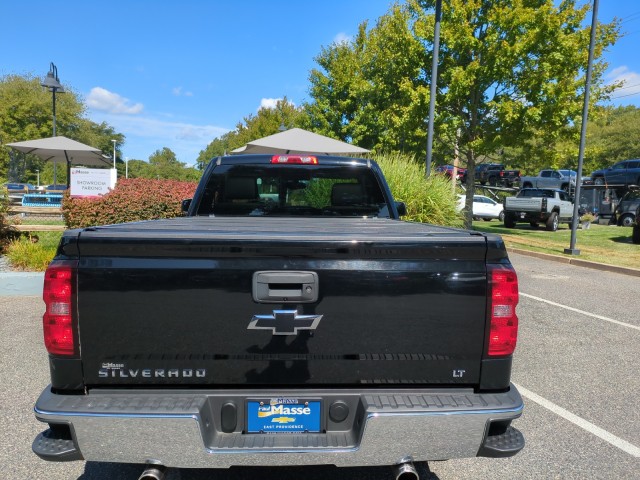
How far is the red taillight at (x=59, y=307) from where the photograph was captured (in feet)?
6.89

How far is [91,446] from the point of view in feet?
6.73

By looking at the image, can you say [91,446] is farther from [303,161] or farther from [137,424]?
[303,161]

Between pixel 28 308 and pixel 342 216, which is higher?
pixel 342 216

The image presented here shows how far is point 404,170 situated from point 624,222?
1639 cm

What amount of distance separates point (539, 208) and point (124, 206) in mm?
18825

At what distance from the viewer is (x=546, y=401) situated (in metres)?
4.22

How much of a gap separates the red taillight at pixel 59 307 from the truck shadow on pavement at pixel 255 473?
4.01ft

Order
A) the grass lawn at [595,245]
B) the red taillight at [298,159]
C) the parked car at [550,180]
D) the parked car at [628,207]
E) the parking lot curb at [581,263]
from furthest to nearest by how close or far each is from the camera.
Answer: the parked car at [550,180], the parked car at [628,207], the grass lawn at [595,245], the parking lot curb at [581,263], the red taillight at [298,159]

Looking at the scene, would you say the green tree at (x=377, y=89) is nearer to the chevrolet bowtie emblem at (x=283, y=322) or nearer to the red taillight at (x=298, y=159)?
the red taillight at (x=298, y=159)

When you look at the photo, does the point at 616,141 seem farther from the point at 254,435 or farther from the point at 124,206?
the point at 254,435

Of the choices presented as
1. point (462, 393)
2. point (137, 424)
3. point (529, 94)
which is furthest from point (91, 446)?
point (529, 94)

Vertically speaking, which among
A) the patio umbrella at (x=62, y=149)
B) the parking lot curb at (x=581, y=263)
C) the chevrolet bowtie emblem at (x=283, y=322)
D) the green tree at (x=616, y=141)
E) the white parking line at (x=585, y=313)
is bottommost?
the white parking line at (x=585, y=313)

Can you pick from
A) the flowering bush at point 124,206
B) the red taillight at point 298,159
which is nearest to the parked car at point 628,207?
the flowering bush at point 124,206

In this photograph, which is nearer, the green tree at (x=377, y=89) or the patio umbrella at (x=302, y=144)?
the patio umbrella at (x=302, y=144)
